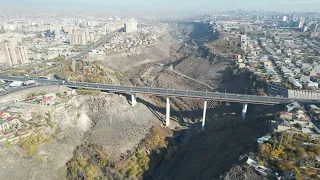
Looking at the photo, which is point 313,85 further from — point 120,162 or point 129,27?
point 129,27

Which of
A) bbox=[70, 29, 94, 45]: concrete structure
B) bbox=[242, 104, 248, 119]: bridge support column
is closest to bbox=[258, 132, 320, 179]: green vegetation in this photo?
bbox=[242, 104, 248, 119]: bridge support column

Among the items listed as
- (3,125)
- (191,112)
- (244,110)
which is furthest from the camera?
(191,112)

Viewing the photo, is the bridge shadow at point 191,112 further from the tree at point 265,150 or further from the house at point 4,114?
the house at point 4,114

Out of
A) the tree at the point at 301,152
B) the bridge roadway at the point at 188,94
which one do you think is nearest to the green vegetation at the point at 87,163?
the bridge roadway at the point at 188,94

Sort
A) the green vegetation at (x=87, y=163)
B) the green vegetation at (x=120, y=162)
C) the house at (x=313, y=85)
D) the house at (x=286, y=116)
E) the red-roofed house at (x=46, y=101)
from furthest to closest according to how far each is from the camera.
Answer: the house at (x=313, y=85)
the red-roofed house at (x=46, y=101)
the house at (x=286, y=116)
the green vegetation at (x=120, y=162)
the green vegetation at (x=87, y=163)

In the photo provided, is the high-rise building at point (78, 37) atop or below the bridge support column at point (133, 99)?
atop

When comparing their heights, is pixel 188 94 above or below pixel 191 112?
above

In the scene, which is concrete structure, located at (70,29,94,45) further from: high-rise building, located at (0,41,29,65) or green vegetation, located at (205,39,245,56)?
green vegetation, located at (205,39,245,56)

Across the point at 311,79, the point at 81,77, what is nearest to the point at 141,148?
the point at 81,77

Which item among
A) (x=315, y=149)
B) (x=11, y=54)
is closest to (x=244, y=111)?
(x=315, y=149)

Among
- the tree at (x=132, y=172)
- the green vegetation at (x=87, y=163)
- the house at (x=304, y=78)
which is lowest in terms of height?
the tree at (x=132, y=172)
